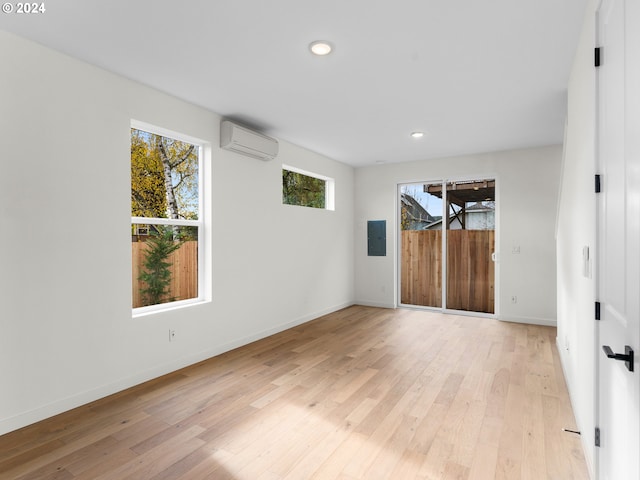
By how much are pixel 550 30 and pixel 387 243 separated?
4309mm

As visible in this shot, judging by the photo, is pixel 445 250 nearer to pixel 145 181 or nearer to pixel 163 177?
pixel 163 177

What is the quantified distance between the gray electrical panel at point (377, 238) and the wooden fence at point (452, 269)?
1.15ft

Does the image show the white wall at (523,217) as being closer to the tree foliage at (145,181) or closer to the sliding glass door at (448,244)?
the sliding glass door at (448,244)

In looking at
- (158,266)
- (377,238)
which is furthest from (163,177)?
(377,238)

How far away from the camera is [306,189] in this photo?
5480 mm

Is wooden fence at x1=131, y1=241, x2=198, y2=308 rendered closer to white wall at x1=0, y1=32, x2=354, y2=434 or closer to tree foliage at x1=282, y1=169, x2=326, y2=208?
white wall at x1=0, y1=32, x2=354, y2=434

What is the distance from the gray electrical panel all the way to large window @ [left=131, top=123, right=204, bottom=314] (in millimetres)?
3534

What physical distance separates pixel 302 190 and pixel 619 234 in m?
4.37

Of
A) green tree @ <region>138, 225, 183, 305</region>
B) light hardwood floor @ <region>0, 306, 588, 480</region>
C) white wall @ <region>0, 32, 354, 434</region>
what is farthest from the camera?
green tree @ <region>138, 225, 183, 305</region>

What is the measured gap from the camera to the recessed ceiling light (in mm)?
2416

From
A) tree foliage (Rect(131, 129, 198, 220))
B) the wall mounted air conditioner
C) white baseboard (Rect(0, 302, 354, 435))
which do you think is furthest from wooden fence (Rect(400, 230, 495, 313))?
tree foliage (Rect(131, 129, 198, 220))

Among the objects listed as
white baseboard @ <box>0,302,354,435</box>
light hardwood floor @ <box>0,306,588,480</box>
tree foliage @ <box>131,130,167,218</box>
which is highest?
tree foliage @ <box>131,130,167,218</box>

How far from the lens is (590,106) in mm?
1801

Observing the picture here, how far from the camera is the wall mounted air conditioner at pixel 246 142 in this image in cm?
376
